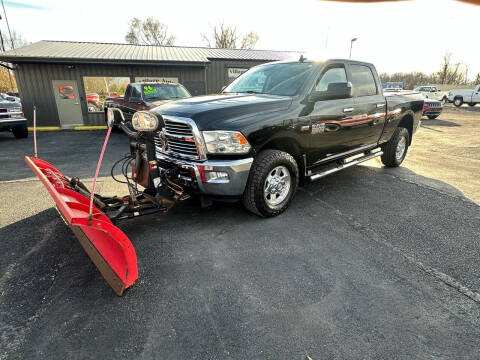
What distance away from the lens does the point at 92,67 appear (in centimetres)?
1377

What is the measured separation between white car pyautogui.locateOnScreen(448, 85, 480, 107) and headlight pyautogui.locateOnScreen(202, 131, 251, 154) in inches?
1238

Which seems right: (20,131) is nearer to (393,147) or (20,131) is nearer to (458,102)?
(393,147)

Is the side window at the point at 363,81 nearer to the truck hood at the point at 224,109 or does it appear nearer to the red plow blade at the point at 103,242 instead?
the truck hood at the point at 224,109

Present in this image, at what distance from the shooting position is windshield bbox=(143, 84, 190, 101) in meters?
9.20

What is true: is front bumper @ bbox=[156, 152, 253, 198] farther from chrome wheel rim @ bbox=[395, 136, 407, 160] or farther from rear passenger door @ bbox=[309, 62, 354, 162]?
chrome wheel rim @ bbox=[395, 136, 407, 160]

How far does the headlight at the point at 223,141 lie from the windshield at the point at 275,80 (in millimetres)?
1228

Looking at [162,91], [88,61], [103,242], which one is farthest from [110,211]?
[88,61]

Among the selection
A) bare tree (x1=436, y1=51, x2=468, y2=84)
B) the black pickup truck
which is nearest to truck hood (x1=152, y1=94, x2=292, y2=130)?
the black pickup truck

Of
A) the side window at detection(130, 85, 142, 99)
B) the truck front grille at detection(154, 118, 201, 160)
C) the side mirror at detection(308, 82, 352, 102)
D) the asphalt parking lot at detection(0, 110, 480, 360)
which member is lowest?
the asphalt parking lot at detection(0, 110, 480, 360)

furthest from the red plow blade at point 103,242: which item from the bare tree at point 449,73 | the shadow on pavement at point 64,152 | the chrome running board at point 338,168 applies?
the bare tree at point 449,73

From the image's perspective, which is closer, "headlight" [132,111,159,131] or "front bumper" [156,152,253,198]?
"headlight" [132,111,159,131]

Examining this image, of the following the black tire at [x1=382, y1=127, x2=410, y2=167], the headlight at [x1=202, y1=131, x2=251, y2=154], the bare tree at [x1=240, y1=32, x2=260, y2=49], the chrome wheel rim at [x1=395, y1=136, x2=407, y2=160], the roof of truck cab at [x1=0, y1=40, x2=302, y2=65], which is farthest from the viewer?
the bare tree at [x1=240, y1=32, x2=260, y2=49]

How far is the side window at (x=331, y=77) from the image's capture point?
4.05 meters

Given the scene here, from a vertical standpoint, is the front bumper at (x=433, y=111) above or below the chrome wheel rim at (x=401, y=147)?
below
